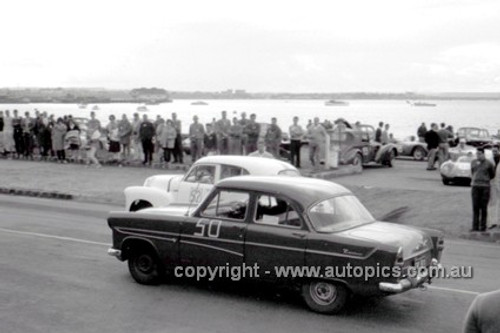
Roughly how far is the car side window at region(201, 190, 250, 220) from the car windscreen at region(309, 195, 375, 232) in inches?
33.9

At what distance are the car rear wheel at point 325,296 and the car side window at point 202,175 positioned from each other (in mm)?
4809

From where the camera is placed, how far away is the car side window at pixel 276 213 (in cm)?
807

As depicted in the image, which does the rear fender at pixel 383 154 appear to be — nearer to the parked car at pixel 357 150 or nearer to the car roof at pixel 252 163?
the parked car at pixel 357 150

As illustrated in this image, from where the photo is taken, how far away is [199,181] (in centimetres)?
1258

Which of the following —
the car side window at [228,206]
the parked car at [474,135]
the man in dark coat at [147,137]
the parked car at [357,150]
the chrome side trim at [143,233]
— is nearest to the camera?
the car side window at [228,206]

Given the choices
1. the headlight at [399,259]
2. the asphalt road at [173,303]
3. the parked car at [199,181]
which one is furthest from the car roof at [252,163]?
the headlight at [399,259]

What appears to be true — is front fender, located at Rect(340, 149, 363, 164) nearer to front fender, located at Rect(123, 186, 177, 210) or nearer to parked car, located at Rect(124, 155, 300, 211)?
parked car, located at Rect(124, 155, 300, 211)

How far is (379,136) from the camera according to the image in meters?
32.4

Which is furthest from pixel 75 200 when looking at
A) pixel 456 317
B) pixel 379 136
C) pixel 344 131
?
pixel 379 136

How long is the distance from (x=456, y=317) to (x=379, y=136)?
25.0 metres

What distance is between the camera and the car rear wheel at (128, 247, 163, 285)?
9094 millimetres

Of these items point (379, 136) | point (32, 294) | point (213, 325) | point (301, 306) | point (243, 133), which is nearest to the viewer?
point (213, 325)

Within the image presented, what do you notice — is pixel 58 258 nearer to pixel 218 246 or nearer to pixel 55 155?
pixel 218 246

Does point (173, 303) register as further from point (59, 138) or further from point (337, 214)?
point (59, 138)
